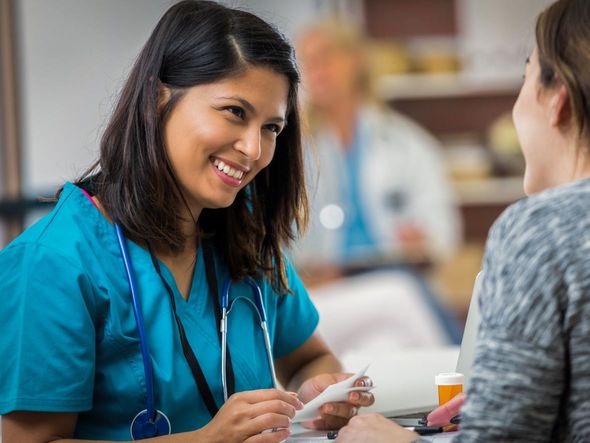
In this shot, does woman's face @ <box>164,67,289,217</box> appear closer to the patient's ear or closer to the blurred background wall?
the patient's ear

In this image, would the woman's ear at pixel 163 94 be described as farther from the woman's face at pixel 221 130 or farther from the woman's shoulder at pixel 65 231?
the woman's shoulder at pixel 65 231

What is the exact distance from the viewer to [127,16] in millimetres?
4672

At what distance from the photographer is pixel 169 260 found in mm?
1513

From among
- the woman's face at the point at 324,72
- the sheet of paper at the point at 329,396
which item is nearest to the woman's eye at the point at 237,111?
the sheet of paper at the point at 329,396

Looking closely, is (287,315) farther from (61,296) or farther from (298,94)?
(61,296)

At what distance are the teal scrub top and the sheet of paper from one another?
0.15m

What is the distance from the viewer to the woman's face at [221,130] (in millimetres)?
1447

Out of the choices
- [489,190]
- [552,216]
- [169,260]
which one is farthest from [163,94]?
[489,190]

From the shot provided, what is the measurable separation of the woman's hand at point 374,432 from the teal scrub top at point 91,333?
1.07 feet

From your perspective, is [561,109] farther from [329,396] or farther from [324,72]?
[324,72]

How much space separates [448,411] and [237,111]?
563 millimetres

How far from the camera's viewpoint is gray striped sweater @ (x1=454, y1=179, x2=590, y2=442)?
906mm

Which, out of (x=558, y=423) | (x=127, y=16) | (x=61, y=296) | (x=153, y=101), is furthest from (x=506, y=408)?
(x=127, y=16)

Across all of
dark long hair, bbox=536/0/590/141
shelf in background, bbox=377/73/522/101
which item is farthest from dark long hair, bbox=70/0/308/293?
shelf in background, bbox=377/73/522/101
